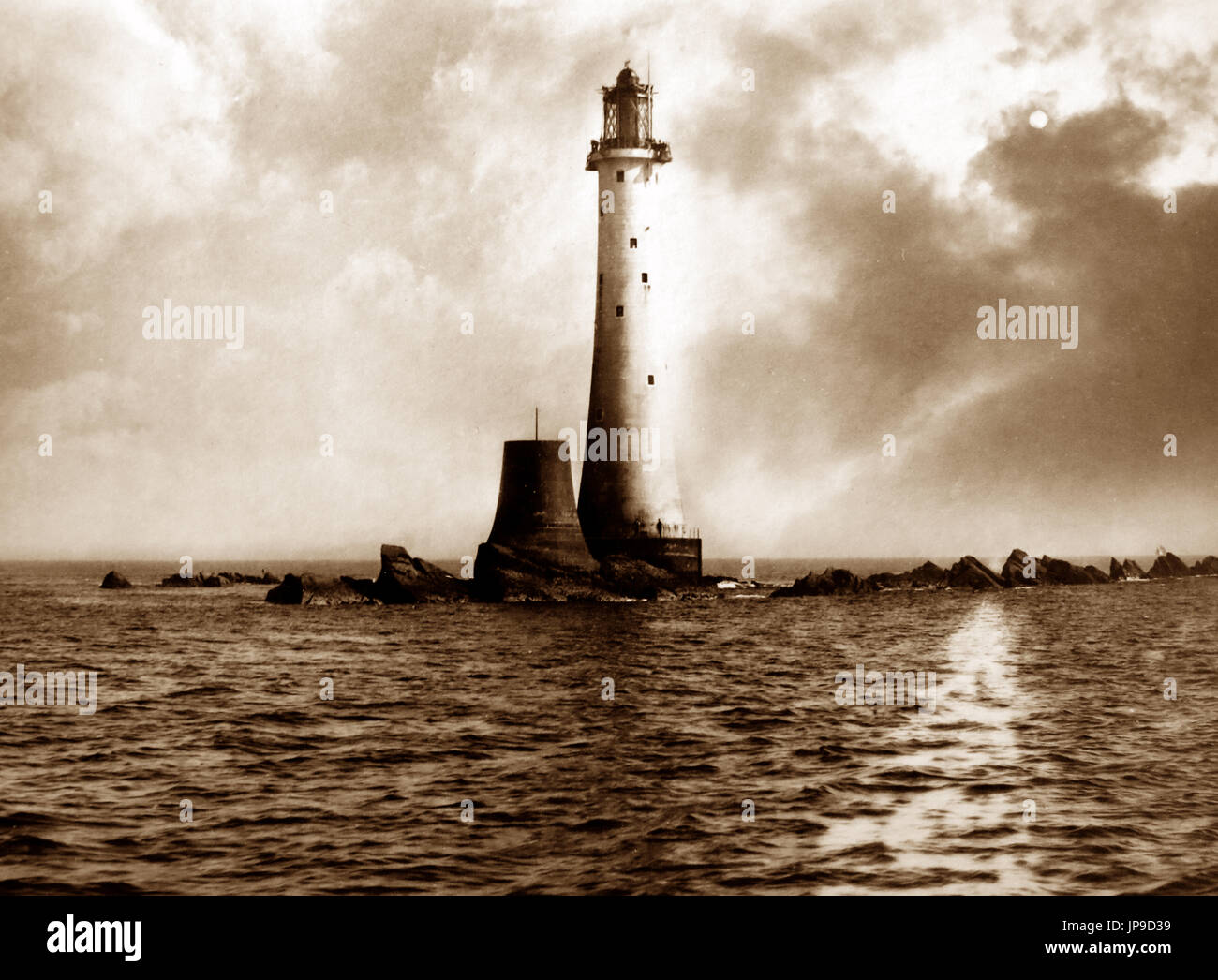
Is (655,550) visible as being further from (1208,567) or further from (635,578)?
(1208,567)

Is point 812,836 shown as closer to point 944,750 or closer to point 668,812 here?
point 668,812

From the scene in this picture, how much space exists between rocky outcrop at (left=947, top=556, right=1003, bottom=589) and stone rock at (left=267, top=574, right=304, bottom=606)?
35.4 metres

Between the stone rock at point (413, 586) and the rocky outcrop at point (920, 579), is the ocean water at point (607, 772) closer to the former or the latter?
the stone rock at point (413, 586)

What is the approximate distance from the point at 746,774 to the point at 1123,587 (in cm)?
6507

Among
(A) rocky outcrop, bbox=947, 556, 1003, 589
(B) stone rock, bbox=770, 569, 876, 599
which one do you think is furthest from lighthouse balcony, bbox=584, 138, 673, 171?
(A) rocky outcrop, bbox=947, 556, 1003, 589

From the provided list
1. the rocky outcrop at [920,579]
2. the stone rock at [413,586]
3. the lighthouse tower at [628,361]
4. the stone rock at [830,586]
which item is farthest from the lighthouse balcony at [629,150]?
the rocky outcrop at [920,579]

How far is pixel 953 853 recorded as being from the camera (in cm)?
1135

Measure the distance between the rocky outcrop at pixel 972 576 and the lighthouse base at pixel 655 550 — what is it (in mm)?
24510

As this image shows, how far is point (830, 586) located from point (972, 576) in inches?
414

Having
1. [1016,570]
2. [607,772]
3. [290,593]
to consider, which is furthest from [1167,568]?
[607,772]

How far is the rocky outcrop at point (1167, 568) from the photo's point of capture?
87.9 meters

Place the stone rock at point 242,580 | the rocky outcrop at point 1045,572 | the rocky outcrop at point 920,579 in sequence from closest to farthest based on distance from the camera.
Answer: the rocky outcrop at point 920,579 → the rocky outcrop at point 1045,572 → the stone rock at point 242,580
